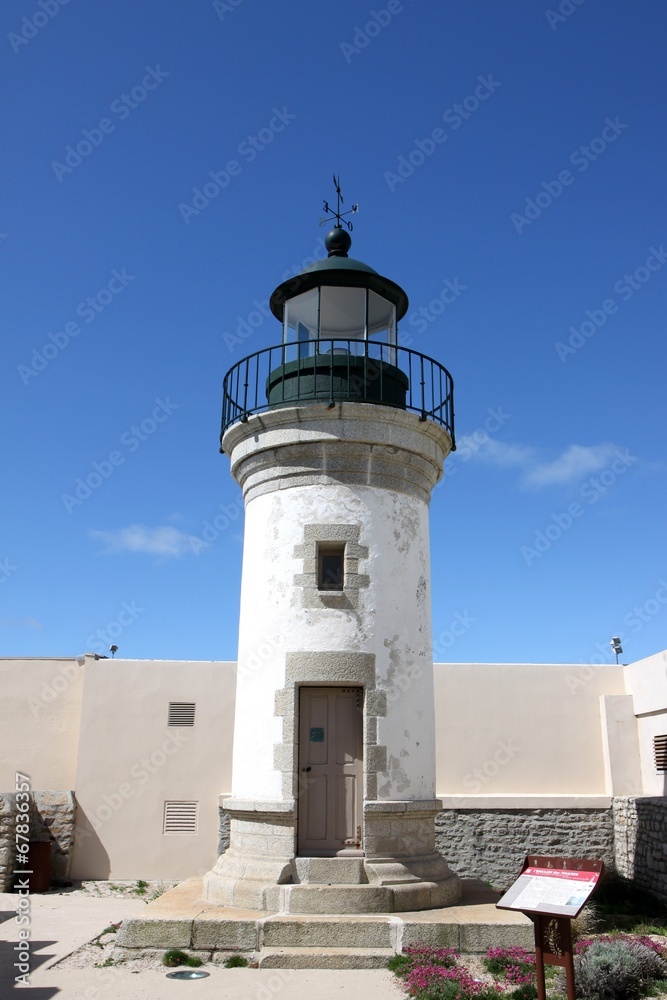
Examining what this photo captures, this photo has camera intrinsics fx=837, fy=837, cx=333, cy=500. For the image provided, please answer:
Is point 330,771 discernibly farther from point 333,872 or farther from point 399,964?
point 399,964

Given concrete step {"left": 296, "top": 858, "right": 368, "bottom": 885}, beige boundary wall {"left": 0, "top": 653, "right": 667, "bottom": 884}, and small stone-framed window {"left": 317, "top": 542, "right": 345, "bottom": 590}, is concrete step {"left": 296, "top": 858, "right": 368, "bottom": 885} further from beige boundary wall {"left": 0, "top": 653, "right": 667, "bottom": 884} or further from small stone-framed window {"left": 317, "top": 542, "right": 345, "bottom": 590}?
beige boundary wall {"left": 0, "top": 653, "right": 667, "bottom": 884}

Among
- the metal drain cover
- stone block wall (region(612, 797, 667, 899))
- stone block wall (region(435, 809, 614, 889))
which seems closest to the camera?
the metal drain cover

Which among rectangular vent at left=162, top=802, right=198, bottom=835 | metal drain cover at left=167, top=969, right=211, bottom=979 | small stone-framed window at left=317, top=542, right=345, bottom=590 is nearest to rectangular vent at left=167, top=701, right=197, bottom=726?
rectangular vent at left=162, top=802, right=198, bottom=835

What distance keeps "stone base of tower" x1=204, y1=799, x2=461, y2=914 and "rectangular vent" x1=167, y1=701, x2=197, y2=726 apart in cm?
501

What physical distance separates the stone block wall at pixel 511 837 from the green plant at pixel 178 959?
6.32 meters

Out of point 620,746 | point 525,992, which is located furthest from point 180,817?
point 525,992

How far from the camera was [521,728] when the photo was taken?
13.9m

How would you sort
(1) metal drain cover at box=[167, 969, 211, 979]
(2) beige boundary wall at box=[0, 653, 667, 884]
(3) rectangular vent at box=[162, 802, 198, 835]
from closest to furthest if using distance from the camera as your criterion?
(1) metal drain cover at box=[167, 969, 211, 979], (2) beige boundary wall at box=[0, 653, 667, 884], (3) rectangular vent at box=[162, 802, 198, 835]

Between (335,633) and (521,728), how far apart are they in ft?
20.8

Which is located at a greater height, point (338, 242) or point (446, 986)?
point (338, 242)

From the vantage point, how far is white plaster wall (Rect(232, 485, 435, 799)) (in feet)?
29.2

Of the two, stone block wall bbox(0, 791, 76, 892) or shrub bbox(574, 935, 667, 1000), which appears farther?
stone block wall bbox(0, 791, 76, 892)

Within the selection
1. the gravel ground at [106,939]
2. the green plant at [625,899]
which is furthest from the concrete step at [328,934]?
the green plant at [625,899]

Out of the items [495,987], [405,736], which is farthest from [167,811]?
[495,987]
